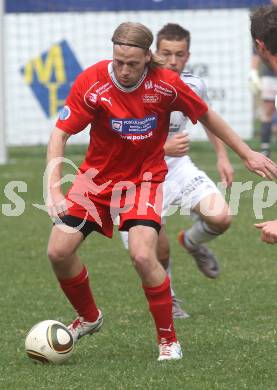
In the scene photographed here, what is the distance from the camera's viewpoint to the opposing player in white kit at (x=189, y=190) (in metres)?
7.23

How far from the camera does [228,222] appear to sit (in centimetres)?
726

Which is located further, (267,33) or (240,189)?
(240,189)

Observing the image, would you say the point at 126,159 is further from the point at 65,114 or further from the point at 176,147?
the point at 176,147

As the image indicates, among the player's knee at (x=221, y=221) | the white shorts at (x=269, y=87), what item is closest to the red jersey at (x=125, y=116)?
the player's knee at (x=221, y=221)

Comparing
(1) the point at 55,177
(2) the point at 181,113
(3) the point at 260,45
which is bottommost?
(2) the point at 181,113

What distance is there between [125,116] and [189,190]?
5.21 ft

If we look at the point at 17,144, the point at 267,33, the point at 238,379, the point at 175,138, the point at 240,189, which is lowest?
the point at 17,144

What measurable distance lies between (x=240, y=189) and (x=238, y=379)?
7.55 metres

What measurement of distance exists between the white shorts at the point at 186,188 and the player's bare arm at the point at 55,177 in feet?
5.29

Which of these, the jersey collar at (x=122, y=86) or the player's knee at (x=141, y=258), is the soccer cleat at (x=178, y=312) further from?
the jersey collar at (x=122, y=86)

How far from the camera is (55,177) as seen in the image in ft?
19.1

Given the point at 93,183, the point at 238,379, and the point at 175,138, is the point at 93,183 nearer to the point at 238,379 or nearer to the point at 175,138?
the point at 175,138

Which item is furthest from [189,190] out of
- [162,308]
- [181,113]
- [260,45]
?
[260,45]

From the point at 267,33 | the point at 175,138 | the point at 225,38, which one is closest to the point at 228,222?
the point at 175,138
